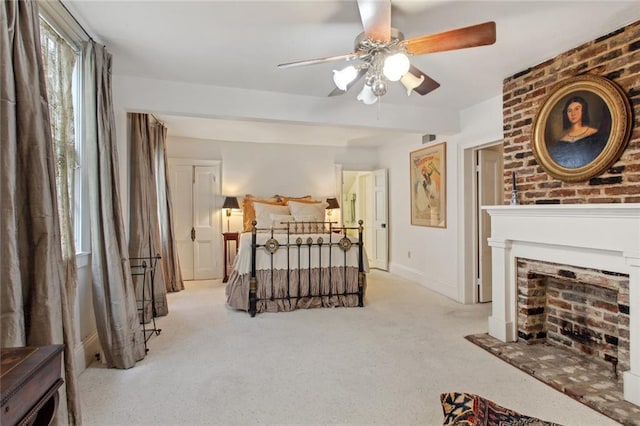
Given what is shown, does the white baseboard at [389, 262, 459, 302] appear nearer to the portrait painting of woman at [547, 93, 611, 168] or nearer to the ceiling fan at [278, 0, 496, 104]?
the portrait painting of woman at [547, 93, 611, 168]

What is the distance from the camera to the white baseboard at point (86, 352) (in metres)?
2.43

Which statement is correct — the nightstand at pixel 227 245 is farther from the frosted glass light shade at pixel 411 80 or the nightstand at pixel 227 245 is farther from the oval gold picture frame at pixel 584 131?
the oval gold picture frame at pixel 584 131

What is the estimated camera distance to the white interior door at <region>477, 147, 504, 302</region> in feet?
13.8

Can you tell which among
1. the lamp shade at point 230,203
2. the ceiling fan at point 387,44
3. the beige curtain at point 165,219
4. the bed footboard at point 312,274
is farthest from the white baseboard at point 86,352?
the lamp shade at point 230,203

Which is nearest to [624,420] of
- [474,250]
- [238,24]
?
[474,250]

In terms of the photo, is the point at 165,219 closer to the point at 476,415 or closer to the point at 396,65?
the point at 396,65

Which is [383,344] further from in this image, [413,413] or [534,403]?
[534,403]

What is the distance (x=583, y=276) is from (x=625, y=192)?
0.67m

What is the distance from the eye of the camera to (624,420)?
189cm

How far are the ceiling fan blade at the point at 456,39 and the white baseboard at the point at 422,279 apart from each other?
10.9 ft

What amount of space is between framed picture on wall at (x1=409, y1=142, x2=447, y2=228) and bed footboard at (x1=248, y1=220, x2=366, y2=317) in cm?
135

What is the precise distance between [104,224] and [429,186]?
408cm

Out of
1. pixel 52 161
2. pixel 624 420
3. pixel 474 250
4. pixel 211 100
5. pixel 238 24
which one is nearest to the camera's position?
pixel 52 161

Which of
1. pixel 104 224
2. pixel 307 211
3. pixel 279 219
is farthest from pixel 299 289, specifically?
pixel 104 224
